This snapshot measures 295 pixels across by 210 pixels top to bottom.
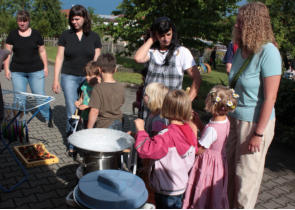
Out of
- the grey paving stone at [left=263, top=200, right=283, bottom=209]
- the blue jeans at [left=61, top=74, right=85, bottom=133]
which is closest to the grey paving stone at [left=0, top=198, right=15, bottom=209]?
the blue jeans at [left=61, top=74, right=85, bottom=133]

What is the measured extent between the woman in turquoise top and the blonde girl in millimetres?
456

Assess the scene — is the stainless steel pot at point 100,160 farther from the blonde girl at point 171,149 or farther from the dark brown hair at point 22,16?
the dark brown hair at point 22,16

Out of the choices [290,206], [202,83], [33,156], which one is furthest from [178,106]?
[202,83]

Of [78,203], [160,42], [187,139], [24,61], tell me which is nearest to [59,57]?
[24,61]

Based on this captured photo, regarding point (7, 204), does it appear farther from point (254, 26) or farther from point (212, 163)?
point (254, 26)

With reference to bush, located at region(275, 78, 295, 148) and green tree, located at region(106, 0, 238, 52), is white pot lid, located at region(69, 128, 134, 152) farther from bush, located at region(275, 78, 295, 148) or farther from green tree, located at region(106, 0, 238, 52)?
green tree, located at region(106, 0, 238, 52)

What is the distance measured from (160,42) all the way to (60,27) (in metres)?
58.6

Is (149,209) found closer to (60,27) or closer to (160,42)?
(160,42)

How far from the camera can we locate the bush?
604 cm

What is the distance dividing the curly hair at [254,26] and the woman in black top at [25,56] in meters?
3.85

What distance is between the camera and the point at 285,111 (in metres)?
6.30

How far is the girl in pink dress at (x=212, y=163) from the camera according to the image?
2.62 meters

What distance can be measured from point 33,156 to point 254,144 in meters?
3.01

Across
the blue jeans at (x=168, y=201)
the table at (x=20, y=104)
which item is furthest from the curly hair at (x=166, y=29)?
the table at (x=20, y=104)
